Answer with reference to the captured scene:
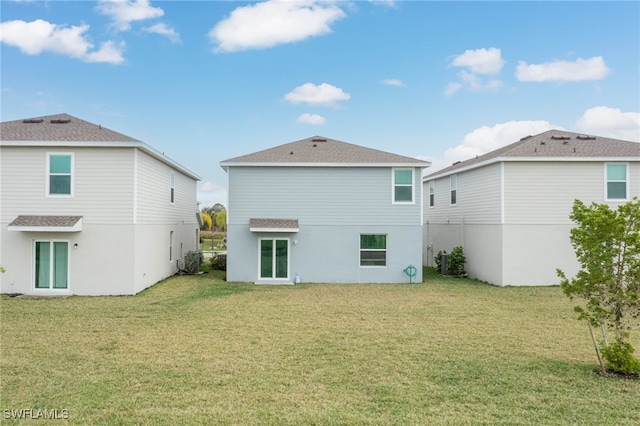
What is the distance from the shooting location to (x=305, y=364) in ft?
21.6

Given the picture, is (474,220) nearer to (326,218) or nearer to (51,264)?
(326,218)

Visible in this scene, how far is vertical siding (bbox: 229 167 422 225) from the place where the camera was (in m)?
16.6

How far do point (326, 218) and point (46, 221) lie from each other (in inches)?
389

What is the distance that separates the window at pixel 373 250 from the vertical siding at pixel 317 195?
638mm

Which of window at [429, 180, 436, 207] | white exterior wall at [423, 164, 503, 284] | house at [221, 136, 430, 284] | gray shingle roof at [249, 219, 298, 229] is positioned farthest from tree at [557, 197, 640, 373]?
window at [429, 180, 436, 207]

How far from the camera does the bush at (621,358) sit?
239 inches

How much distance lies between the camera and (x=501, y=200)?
15.7 meters

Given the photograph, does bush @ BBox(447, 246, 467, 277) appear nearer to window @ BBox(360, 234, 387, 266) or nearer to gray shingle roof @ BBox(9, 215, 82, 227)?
window @ BBox(360, 234, 387, 266)

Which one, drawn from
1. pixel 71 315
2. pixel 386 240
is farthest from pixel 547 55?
pixel 71 315

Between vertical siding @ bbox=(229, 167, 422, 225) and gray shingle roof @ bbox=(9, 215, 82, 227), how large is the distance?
5.76 metres

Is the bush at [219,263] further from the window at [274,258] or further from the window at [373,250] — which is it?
the window at [373,250]

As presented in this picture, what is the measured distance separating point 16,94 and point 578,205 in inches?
797

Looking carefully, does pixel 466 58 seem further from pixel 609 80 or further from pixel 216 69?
pixel 216 69

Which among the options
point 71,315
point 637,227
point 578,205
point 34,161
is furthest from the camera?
point 34,161
